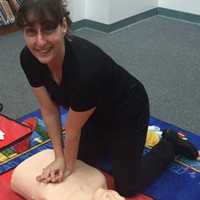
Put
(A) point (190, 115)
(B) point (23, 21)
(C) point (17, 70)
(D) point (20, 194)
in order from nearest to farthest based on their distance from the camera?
(B) point (23, 21), (D) point (20, 194), (A) point (190, 115), (C) point (17, 70)

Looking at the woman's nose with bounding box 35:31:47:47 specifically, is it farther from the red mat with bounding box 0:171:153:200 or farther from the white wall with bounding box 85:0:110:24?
the white wall with bounding box 85:0:110:24

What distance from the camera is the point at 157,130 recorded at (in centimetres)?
199

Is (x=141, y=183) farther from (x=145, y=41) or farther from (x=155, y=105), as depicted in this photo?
(x=145, y=41)

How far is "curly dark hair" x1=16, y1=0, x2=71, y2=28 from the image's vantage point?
117 cm

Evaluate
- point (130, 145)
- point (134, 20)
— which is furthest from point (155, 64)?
point (130, 145)

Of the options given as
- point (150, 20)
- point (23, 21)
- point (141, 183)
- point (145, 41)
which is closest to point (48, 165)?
point (141, 183)

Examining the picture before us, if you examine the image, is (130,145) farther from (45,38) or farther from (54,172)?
(45,38)

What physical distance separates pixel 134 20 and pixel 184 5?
0.49 metres

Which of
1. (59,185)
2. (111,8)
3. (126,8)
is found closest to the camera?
(59,185)

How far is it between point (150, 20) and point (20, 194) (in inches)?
105

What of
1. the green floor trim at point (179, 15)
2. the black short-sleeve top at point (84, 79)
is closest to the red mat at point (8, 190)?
the black short-sleeve top at point (84, 79)

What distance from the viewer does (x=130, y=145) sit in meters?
1.51

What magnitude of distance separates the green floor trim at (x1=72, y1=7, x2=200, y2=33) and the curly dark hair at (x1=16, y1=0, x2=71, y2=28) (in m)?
2.36

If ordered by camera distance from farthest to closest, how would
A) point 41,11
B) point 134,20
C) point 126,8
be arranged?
point 134,20, point 126,8, point 41,11
